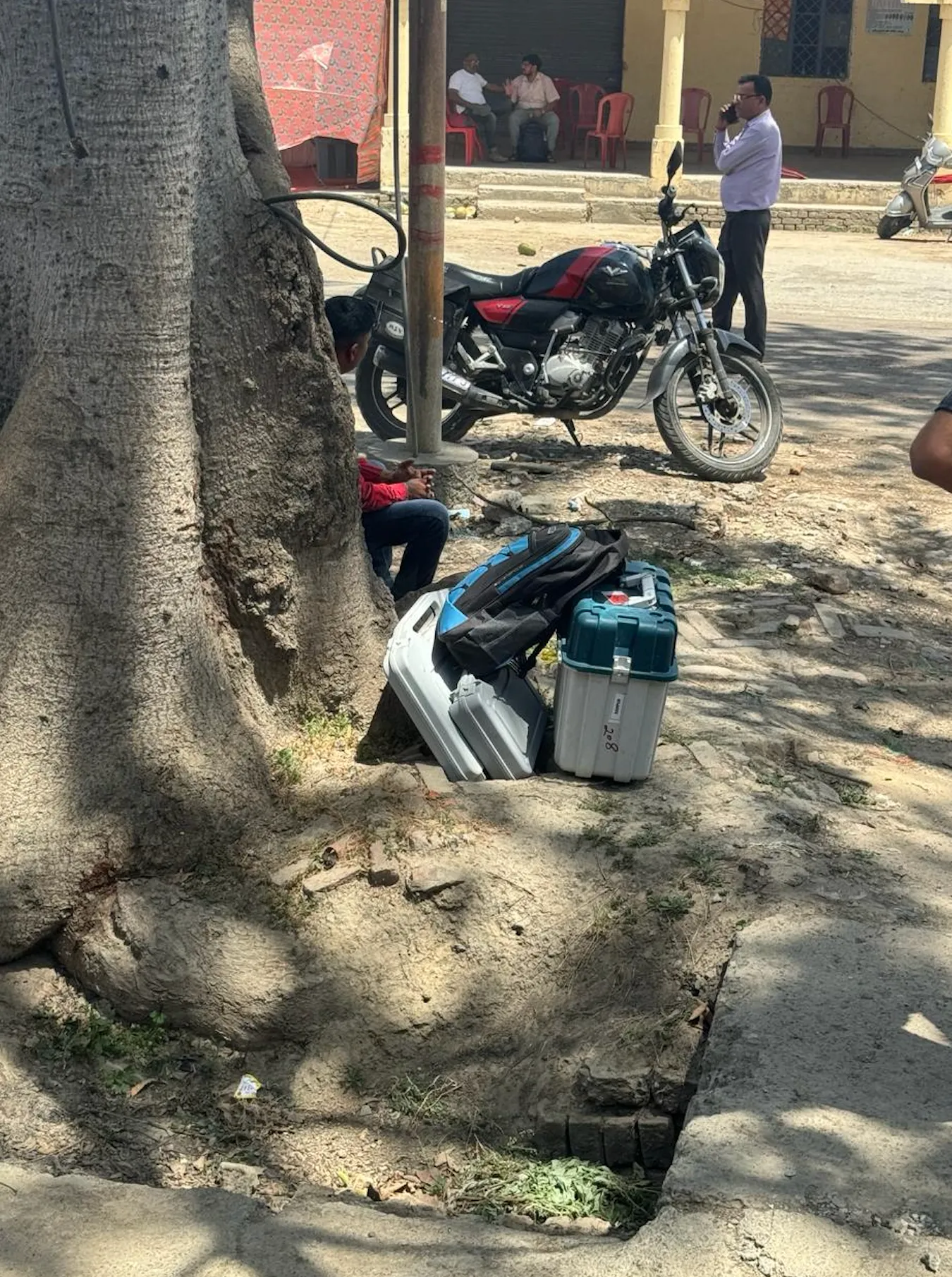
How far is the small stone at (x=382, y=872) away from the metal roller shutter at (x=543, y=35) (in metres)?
21.7

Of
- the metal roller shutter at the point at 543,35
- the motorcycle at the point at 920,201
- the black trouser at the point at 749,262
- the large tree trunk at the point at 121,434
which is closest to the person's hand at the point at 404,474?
the large tree trunk at the point at 121,434

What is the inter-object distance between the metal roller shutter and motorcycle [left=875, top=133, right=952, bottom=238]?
650 centimetres

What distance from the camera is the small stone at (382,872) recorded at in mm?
3861

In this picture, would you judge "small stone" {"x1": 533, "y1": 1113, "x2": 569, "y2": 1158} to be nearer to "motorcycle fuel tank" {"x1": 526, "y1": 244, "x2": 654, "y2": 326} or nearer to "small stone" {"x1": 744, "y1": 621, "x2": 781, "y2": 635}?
"small stone" {"x1": 744, "y1": 621, "x2": 781, "y2": 635}

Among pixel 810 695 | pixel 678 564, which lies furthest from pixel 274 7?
pixel 810 695

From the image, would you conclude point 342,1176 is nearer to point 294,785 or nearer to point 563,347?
point 294,785

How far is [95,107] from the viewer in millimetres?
3623

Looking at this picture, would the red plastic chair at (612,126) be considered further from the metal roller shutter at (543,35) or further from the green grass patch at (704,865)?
the green grass patch at (704,865)

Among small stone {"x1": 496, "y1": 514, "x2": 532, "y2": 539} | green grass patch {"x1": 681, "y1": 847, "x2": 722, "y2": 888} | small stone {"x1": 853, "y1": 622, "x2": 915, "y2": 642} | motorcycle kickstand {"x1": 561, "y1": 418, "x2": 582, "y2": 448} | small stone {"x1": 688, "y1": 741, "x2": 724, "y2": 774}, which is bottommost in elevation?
small stone {"x1": 853, "y1": 622, "x2": 915, "y2": 642}

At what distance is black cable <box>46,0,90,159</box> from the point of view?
3547 millimetres

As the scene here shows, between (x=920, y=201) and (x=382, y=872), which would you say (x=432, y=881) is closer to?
(x=382, y=872)

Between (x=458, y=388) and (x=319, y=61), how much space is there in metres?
9.92

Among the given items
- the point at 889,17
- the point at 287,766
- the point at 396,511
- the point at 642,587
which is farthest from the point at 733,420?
the point at 889,17

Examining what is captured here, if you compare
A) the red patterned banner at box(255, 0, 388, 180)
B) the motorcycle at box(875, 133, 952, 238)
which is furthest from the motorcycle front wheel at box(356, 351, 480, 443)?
the motorcycle at box(875, 133, 952, 238)
